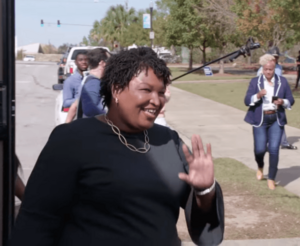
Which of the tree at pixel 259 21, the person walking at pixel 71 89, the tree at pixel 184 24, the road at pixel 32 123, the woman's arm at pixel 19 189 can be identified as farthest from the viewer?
the tree at pixel 184 24

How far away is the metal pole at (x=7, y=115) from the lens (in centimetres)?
303

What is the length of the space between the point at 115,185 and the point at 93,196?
90mm

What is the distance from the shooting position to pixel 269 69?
22.9 ft

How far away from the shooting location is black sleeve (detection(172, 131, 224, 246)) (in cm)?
223

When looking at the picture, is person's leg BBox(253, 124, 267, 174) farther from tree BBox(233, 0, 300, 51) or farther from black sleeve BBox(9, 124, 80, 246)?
tree BBox(233, 0, 300, 51)

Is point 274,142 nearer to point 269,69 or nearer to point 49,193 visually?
point 269,69

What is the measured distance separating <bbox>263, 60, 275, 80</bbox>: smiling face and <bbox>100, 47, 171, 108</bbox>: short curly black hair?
481cm

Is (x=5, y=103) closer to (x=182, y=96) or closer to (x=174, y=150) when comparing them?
(x=174, y=150)

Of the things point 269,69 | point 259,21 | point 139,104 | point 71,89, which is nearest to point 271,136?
point 269,69

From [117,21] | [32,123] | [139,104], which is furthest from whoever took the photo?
[117,21]

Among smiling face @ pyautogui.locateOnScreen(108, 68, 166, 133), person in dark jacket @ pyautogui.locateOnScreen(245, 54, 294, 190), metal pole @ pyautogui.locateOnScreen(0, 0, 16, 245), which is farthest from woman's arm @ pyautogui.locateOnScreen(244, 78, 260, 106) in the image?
smiling face @ pyautogui.locateOnScreen(108, 68, 166, 133)

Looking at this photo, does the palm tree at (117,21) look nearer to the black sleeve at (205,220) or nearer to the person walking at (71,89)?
the person walking at (71,89)

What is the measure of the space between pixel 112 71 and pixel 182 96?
2023cm

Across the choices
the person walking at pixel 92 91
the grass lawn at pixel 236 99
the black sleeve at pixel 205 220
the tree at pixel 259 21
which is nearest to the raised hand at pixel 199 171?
the black sleeve at pixel 205 220
